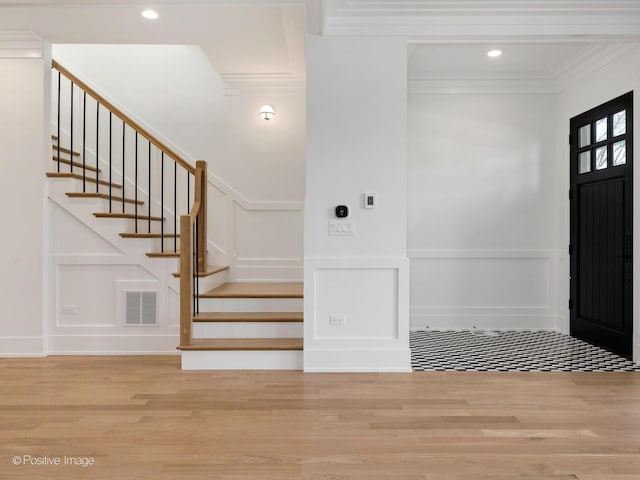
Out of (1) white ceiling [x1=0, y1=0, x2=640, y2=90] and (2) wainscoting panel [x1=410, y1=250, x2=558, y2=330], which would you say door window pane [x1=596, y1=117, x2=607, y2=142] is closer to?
(1) white ceiling [x1=0, y1=0, x2=640, y2=90]

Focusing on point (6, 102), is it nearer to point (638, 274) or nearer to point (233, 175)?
point (233, 175)

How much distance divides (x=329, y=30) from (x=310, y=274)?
1976 mm

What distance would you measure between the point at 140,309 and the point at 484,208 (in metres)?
3.94

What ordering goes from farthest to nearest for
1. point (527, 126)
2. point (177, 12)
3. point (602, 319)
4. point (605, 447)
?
point (527, 126) → point (602, 319) → point (177, 12) → point (605, 447)

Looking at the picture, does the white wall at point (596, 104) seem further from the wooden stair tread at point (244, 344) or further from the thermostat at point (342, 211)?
the wooden stair tread at point (244, 344)

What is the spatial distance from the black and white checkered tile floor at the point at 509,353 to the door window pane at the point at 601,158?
5.92ft

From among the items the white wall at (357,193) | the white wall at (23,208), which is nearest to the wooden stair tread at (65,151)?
the white wall at (23,208)

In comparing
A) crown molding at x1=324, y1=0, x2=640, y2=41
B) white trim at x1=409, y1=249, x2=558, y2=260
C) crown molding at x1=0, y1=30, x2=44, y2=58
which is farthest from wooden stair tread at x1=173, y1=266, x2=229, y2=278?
crown molding at x1=324, y1=0, x2=640, y2=41

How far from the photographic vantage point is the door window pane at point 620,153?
14.6ft

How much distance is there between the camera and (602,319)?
479 centimetres

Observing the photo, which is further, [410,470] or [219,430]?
[219,430]

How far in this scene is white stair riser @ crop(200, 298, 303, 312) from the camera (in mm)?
4461

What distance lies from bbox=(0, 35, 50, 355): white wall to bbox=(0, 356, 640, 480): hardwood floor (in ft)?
1.67

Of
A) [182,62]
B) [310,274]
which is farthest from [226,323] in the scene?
[182,62]
